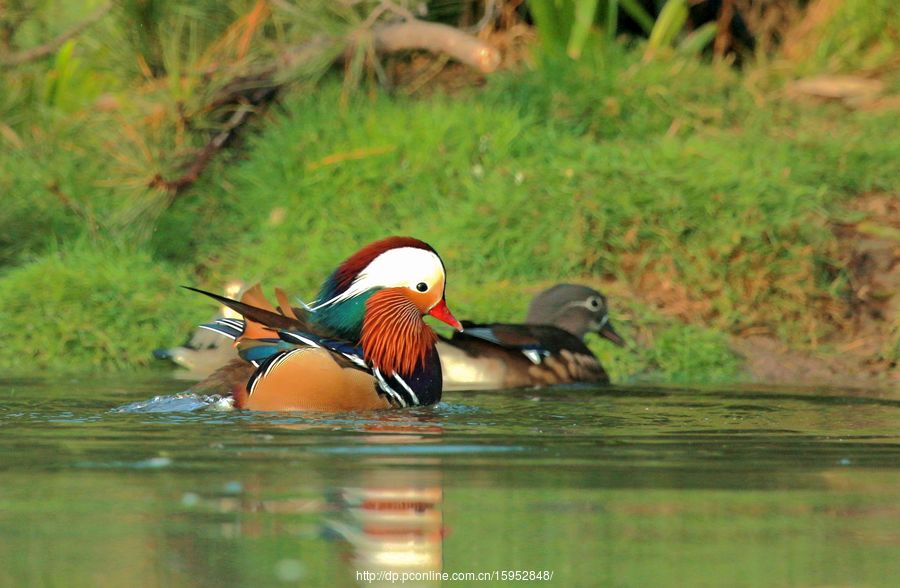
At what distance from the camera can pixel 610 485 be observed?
16.1 feet

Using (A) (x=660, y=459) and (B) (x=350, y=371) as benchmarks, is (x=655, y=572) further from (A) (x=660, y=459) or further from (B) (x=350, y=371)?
(B) (x=350, y=371)

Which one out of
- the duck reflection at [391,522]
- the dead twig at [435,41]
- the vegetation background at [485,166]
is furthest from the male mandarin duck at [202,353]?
the duck reflection at [391,522]

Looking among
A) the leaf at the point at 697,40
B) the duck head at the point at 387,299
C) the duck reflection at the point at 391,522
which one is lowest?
the duck reflection at the point at 391,522

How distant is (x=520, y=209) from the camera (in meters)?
10.3

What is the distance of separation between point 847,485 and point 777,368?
14.0ft

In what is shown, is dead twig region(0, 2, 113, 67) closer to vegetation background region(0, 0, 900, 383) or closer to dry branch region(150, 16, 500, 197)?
vegetation background region(0, 0, 900, 383)

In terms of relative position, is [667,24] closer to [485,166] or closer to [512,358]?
[485,166]

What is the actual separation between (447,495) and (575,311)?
4.57m

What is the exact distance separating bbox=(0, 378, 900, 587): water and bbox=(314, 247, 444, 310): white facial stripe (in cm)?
64

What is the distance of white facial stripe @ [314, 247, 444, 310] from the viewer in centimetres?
723

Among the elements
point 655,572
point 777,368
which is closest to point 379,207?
point 777,368

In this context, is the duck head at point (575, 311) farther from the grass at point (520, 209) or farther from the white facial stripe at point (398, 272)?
the white facial stripe at point (398, 272)

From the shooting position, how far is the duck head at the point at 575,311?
30.1 feet

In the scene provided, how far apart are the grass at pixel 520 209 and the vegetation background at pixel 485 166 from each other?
2cm
